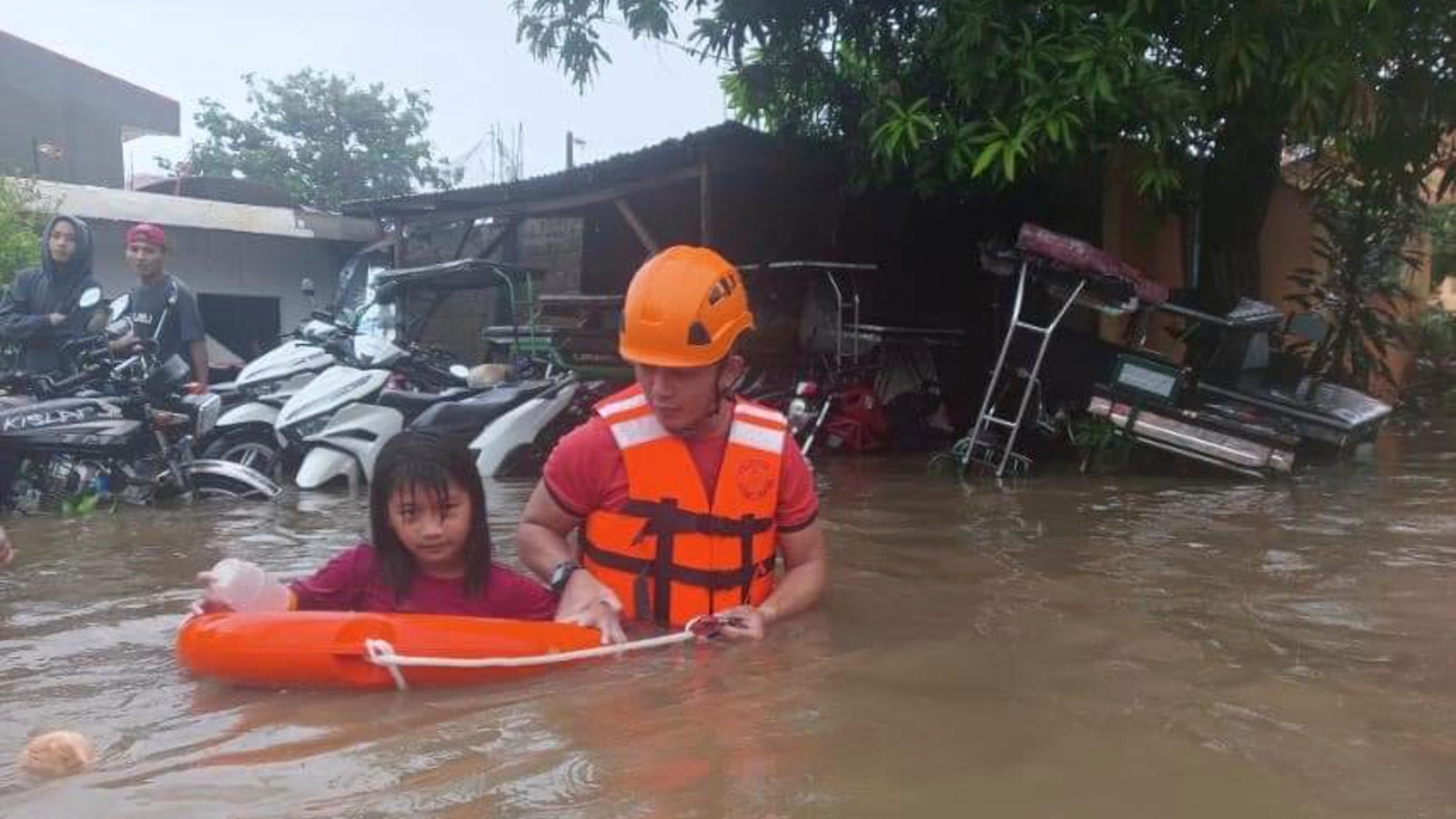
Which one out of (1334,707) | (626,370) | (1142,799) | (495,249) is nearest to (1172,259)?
(626,370)

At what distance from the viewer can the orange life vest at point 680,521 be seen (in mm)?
3150

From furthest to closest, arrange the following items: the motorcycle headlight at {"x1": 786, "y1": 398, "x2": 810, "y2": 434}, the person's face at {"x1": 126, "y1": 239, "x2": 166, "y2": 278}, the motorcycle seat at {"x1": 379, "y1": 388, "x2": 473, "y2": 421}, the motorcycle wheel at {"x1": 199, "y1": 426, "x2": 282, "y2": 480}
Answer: the motorcycle seat at {"x1": 379, "y1": 388, "x2": 473, "y2": 421}, the motorcycle headlight at {"x1": 786, "y1": 398, "x2": 810, "y2": 434}, the motorcycle wheel at {"x1": 199, "y1": 426, "x2": 282, "y2": 480}, the person's face at {"x1": 126, "y1": 239, "x2": 166, "y2": 278}

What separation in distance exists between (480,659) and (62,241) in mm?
5566

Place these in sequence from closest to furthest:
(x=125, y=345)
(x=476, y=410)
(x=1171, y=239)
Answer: (x=125, y=345), (x=476, y=410), (x=1171, y=239)

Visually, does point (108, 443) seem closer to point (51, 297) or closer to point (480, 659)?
point (51, 297)

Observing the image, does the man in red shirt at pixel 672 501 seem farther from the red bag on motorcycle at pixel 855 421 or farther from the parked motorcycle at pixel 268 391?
the red bag on motorcycle at pixel 855 421

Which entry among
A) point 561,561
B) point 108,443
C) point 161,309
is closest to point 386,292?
point 161,309

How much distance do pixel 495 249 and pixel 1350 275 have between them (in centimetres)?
857

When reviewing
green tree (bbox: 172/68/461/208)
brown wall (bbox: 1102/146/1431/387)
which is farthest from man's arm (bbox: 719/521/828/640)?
green tree (bbox: 172/68/461/208)

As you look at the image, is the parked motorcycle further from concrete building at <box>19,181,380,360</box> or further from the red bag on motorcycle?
concrete building at <box>19,181,380,360</box>

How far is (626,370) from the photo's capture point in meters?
9.13

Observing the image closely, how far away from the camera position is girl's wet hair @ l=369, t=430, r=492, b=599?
3053 millimetres

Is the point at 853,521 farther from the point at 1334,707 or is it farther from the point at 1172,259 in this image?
the point at 1172,259

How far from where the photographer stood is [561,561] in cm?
321
